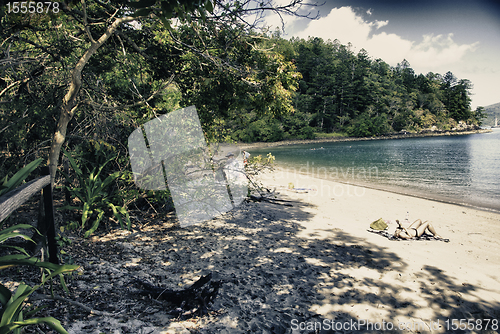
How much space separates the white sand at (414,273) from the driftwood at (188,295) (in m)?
1.36

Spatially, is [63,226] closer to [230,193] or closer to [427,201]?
[230,193]

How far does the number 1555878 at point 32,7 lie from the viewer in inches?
127

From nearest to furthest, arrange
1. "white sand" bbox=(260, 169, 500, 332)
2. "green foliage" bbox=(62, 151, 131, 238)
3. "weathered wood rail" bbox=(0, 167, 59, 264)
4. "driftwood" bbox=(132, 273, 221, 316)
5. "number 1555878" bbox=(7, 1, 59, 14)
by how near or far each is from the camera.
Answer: "weathered wood rail" bbox=(0, 167, 59, 264), "driftwood" bbox=(132, 273, 221, 316), "number 1555878" bbox=(7, 1, 59, 14), "white sand" bbox=(260, 169, 500, 332), "green foliage" bbox=(62, 151, 131, 238)

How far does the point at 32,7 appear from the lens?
3303mm

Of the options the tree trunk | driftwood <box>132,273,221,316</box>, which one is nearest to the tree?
the tree trunk

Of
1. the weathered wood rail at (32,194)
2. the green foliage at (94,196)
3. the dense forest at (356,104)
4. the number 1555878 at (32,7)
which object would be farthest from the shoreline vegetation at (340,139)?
the weathered wood rail at (32,194)

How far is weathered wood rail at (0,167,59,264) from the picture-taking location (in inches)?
61.9

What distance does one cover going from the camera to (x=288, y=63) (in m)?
4.71

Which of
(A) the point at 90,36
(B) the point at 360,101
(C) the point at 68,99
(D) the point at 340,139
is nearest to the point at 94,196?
(C) the point at 68,99

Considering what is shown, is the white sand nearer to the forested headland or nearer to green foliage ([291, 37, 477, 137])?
the forested headland

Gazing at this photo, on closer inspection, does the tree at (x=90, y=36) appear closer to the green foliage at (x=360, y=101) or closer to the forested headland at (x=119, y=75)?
the forested headland at (x=119, y=75)

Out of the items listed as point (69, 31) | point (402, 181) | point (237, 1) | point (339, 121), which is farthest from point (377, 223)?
point (339, 121)

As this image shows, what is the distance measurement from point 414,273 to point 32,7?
274 inches

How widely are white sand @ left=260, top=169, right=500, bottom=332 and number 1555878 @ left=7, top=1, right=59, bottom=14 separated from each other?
16.9 ft
